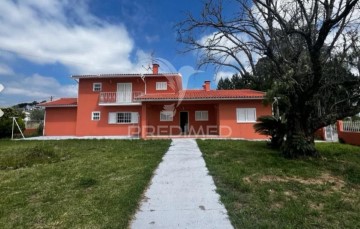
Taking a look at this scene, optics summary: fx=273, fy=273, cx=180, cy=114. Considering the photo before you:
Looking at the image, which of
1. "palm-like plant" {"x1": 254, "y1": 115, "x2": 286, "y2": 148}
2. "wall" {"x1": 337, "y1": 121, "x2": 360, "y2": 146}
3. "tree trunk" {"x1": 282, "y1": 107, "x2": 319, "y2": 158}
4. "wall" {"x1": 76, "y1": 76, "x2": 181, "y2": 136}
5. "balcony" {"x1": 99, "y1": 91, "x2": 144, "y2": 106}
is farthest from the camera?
"wall" {"x1": 76, "y1": 76, "x2": 181, "y2": 136}

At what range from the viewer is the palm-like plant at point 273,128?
1341 cm

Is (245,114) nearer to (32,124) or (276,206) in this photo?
(276,206)

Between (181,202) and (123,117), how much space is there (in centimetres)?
1911

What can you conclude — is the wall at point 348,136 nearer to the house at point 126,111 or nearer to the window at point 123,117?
the house at point 126,111

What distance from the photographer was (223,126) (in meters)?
20.2

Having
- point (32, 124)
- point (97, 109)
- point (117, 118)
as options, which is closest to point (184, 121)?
point (117, 118)

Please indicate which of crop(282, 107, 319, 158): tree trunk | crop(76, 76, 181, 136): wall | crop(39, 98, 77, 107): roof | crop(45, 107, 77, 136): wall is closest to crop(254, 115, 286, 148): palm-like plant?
crop(282, 107, 319, 158): tree trunk

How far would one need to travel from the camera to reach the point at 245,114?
2020 centimetres

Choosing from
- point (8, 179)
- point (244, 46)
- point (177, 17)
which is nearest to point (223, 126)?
point (244, 46)

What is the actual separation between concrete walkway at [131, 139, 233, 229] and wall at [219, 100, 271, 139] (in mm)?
11916

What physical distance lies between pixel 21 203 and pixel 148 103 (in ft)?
51.6

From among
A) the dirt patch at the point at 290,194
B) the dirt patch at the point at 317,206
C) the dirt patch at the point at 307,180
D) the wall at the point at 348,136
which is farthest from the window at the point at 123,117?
the dirt patch at the point at 317,206

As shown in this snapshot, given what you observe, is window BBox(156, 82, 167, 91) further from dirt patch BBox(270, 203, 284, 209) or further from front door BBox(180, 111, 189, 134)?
dirt patch BBox(270, 203, 284, 209)

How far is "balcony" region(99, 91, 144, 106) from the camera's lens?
23.3 meters
